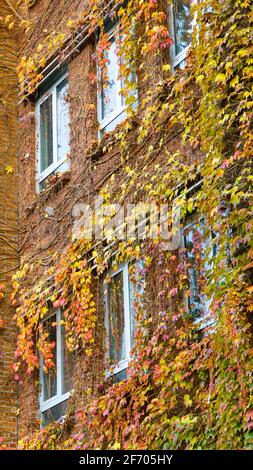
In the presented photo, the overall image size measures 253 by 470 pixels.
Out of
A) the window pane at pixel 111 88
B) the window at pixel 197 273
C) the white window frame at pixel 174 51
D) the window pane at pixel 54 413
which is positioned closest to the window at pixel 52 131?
the window pane at pixel 111 88

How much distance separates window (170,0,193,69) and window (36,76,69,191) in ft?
9.32

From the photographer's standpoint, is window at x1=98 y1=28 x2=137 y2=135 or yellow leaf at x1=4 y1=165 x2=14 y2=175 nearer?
window at x1=98 y1=28 x2=137 y2=135

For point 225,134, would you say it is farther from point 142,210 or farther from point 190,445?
point 190,445

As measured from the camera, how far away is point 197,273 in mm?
Result: 14000

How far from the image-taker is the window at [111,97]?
657 inches

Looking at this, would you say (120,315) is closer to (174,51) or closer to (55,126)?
(174,51)

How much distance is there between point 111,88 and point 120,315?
352cm

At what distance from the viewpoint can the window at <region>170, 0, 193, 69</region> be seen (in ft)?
50.7

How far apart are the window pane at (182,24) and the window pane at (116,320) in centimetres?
315

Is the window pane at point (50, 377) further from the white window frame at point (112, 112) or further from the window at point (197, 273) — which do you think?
the window at point (197, 273)

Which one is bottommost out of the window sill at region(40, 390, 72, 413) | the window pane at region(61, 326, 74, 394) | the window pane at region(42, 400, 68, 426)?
the window pane at region(42, 400, 68, 426)

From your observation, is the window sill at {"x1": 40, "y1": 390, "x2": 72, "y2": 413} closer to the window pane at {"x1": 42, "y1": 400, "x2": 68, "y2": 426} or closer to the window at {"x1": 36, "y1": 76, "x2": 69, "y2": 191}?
the window pane at {"x1": 42, "y1": 400, "x2": 68, "y2": 426}

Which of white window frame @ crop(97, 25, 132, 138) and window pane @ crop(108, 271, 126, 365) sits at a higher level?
white window frame @ crop(97, 25, 132, 138)

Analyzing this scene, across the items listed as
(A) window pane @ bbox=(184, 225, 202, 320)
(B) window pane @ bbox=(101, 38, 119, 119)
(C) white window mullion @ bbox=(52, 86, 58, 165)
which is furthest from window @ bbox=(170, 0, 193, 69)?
(C) white window mullion @ bbox=(52, 86, 58, 165)
